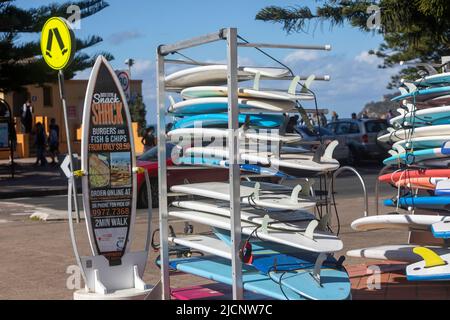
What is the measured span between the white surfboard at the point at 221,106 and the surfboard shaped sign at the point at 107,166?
520 mm

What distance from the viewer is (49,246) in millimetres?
11836

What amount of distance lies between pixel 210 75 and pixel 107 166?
126cm

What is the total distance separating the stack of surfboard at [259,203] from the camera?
20.5ft

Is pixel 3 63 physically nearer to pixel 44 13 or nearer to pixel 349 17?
pixel 44 13

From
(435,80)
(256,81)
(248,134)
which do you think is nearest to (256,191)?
(248,134)

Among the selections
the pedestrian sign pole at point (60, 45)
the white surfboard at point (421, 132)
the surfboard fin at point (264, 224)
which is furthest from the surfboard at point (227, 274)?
the pedestrian sign pole at point (60, 45)

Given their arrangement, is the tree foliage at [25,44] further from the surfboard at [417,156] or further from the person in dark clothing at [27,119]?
the surfboard at [417,156]

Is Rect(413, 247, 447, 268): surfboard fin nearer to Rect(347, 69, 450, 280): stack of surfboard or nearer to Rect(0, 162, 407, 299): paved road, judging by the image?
Rect(347, 69, 450, 280): stack of surfboard

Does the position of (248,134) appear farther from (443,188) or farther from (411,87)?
(411,87)

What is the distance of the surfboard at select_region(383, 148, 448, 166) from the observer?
7737 millimetres

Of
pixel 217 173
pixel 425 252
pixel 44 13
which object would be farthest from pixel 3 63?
pixel 425 252

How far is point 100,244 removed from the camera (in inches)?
295

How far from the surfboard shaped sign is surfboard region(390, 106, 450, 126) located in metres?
2.68
